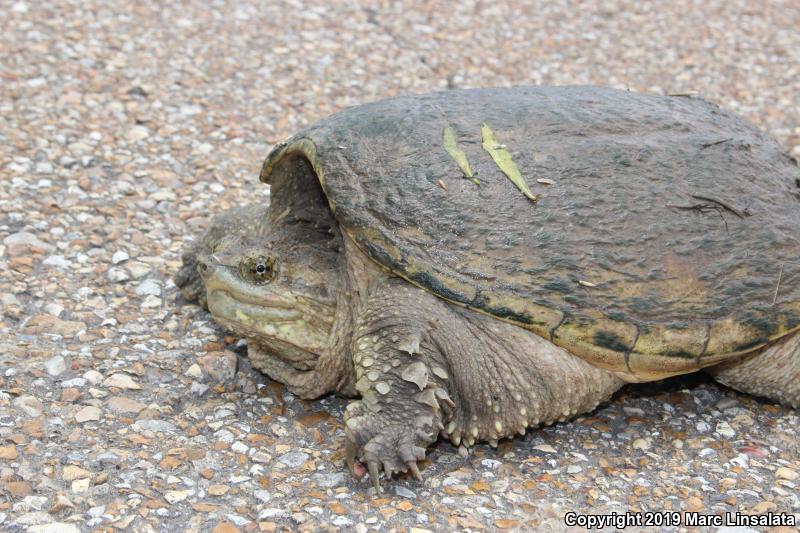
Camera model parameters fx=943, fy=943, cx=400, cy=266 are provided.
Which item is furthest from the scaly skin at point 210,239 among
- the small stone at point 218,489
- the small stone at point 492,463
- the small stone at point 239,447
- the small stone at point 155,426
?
the small stone at point 492,463

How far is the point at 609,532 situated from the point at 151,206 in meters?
2.63

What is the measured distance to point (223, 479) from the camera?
2.79 meters

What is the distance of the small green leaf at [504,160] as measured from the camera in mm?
2945

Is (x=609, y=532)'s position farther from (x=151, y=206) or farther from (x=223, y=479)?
(x=151, y=206)

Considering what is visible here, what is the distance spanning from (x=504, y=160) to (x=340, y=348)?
2.67ft

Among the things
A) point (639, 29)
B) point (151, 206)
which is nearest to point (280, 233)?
point (151, 206)

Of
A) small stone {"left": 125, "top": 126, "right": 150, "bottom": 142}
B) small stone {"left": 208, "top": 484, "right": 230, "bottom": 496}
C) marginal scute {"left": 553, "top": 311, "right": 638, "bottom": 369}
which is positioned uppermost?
marginal scute {"left": 553, "top": 311, "right": 638, "bottom": 369}

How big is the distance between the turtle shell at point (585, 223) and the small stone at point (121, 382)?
3.08 feet

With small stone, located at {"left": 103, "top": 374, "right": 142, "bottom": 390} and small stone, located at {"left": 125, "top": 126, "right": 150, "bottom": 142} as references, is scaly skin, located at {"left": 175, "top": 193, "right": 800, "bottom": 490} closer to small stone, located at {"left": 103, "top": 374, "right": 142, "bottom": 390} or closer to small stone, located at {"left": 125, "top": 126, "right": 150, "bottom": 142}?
small stone, located at {"left": 103, "top": 374, "right": 142, "bottom": 390}

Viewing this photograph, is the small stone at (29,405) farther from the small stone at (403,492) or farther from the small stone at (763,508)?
the small stone at (763,508)

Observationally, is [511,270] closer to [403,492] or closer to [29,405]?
[403,492]

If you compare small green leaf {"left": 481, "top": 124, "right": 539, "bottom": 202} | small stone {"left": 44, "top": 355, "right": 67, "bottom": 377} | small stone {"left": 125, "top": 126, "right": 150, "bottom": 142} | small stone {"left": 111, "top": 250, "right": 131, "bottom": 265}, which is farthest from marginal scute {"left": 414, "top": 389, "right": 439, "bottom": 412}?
small stone {"left": 125, "top": 126, "right": 150, "bottom": 142}

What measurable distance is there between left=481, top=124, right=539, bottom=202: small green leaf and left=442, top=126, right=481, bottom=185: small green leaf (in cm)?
9

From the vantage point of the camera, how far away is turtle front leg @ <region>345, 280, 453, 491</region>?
9.06 ft
